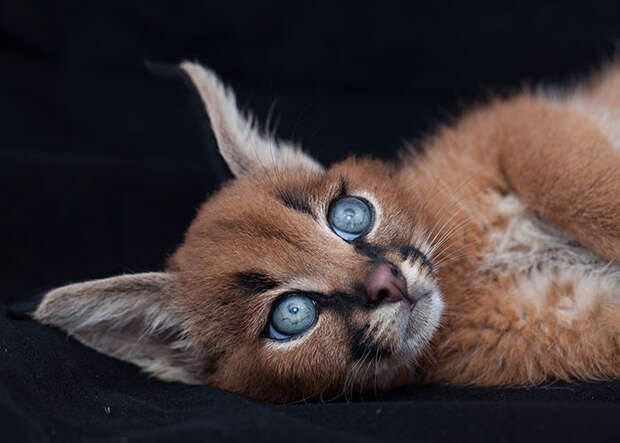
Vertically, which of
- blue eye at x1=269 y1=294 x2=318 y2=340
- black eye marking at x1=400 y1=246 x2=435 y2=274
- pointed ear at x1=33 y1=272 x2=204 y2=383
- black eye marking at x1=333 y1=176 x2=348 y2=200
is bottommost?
pointed ear at x1=33 y1=272 x2=204 y2=383

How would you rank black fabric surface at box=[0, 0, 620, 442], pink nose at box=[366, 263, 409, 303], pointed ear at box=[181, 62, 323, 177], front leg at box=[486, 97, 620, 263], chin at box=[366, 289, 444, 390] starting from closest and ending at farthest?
pink nose at box=[366, 263, 409, 303], chin at box=[366, 289, 444, 390], front leg at box=[486, 97, 620, 263], pointed ear at box=[181, 62, 323, 177], black fabric surface at box=[0, 0, 620, 442]

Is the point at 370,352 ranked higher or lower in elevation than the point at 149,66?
lower

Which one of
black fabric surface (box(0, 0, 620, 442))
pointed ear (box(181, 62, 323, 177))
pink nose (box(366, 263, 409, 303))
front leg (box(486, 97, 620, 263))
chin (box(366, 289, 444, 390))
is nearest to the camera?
pink nose (box(366, 263, 409, 303))

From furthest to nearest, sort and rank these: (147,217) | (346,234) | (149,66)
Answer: (147,217) → (149,66) → (346,234)

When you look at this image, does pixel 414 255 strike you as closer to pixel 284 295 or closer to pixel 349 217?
pixel 349 217

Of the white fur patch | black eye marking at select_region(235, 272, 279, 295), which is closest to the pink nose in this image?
black eye marking at select_region(235, 272, 279, 295)

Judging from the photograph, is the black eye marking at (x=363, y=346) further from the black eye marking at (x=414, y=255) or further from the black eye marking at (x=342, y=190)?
the black eye marking at (x=342, y=190)

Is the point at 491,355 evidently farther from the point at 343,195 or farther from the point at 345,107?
the point at 345,107

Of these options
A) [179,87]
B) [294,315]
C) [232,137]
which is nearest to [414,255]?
[294,315]

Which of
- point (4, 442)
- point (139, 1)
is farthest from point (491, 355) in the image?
point (139, 1)

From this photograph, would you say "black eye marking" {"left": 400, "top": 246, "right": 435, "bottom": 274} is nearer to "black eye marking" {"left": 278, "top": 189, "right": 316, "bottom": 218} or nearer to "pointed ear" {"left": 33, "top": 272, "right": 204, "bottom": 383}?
"black eye marking" {"left": 278, "top": 189, "right": 316, "bottom": 218}
